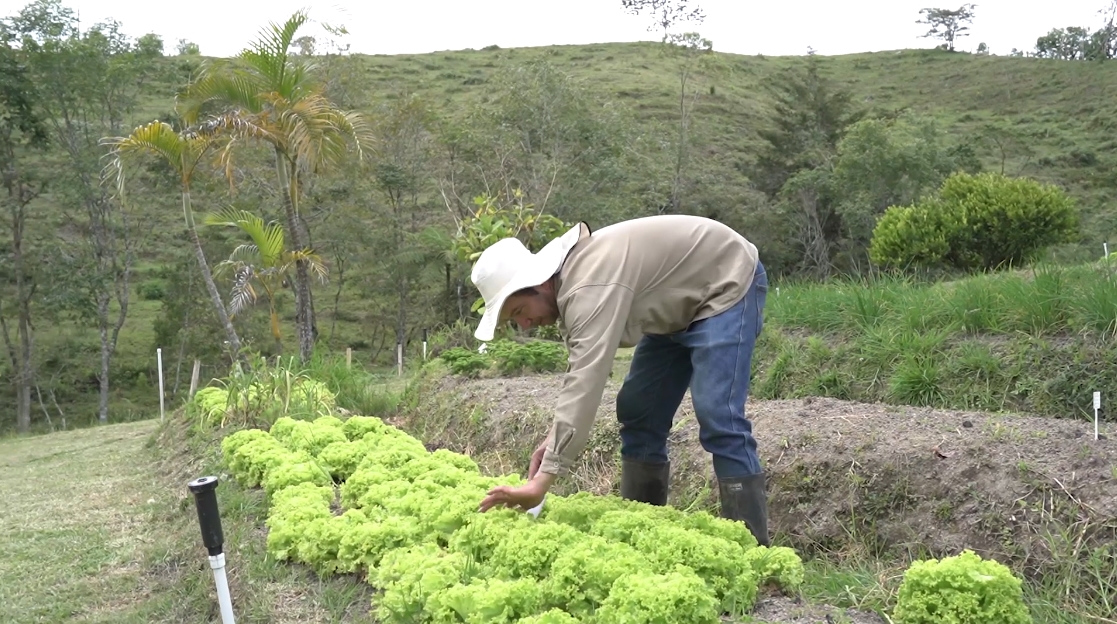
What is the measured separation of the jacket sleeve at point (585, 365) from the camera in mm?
3014

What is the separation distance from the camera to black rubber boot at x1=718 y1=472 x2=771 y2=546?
338cm

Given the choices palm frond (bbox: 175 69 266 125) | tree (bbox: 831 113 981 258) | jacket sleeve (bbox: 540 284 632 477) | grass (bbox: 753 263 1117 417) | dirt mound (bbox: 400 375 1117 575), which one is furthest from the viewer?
tree (bbox: 831 113 981 258)

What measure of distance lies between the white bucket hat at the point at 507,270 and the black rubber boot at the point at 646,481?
1.03m

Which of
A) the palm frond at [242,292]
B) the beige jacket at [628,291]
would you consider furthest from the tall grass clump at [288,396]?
the beige jacket at [628,291]

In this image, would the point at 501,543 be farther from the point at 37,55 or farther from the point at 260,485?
the point at 37,55

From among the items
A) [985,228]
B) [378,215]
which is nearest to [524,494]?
[985,228]

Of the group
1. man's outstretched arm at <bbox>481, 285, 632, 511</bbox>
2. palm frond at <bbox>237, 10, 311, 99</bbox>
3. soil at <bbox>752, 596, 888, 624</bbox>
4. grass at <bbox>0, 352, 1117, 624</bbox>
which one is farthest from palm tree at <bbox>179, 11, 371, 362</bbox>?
soil at <bbox>752, 596, 888, 624</bbox>

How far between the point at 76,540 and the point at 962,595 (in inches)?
182

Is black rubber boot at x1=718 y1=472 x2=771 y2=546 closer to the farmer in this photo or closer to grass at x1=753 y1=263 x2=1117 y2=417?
the farmer

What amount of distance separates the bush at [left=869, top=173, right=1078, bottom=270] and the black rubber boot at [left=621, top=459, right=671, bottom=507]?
745cm

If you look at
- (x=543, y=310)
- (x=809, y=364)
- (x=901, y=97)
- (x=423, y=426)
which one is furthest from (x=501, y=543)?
(x=901, y=97)

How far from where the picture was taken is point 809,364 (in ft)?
20.8

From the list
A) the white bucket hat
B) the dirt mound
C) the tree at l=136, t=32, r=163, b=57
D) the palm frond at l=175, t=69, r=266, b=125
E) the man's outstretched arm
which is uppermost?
the tree at l=136, t=32, r=163, b=57

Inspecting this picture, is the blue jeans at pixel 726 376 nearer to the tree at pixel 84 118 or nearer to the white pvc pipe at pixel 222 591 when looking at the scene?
the white pvc pipe at pixel 222 591
